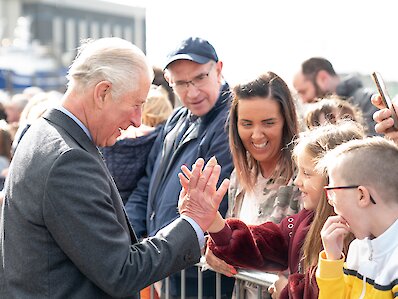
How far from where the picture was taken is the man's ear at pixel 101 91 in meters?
2.92

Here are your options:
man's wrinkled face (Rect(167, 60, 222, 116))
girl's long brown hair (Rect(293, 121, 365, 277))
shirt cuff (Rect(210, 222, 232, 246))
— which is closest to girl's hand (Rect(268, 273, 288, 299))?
girl's long brown hair (Rect(293, 121, 365, 277))

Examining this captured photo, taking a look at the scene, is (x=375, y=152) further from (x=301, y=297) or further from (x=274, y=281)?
(x=274, y=281)

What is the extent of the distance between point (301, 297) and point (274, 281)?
14.3 inches

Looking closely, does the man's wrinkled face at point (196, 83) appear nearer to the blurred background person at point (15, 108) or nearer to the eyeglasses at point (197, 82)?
the eyeglasses at point (197, 82)

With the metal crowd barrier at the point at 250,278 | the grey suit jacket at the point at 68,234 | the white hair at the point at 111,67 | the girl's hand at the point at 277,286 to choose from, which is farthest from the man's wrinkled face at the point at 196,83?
the grey suit jacket at the point at 68,234

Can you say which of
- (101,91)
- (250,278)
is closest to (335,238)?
(250,278)

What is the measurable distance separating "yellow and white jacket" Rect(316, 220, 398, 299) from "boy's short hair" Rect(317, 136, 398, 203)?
0.13 meters

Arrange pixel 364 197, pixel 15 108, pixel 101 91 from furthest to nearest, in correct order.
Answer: pixel 15 108 → pixel 101 91 → pixel 364 197

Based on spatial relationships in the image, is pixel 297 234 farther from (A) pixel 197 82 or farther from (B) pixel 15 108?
(B) pixel 15 108

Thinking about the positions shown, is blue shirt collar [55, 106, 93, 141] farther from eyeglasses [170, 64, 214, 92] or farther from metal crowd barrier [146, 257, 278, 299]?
eyeglasses [170, 64, 214, 92]

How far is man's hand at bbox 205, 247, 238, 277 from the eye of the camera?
369 centimetres

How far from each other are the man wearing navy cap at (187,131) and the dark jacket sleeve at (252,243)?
2.63ft

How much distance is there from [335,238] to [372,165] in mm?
290

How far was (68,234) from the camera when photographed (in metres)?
2.74
